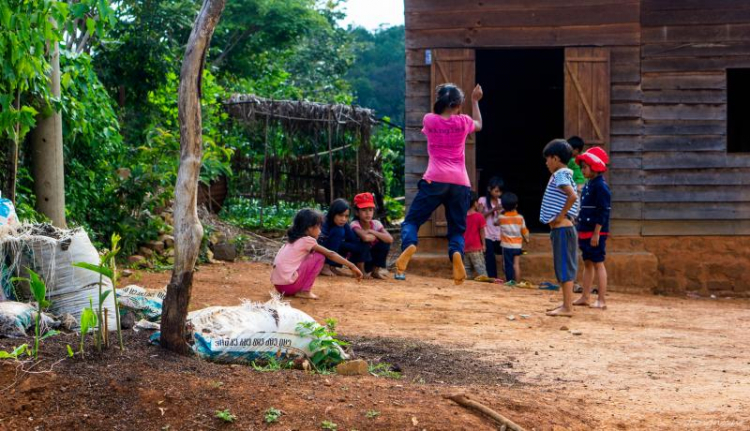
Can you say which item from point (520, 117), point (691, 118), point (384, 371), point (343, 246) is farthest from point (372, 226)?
point (520, 117)

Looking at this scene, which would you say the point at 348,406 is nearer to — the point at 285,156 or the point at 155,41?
the point at 285,156

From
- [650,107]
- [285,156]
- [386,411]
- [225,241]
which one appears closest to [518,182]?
[285,156]

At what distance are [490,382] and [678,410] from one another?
1035mm

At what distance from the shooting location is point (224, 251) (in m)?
11.3

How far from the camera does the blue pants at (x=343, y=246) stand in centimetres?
970

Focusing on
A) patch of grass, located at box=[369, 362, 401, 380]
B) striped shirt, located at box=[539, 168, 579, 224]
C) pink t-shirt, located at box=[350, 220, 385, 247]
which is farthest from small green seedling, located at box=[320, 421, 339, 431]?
pink t-shirt, located at box=[350, 220, 385, 247]

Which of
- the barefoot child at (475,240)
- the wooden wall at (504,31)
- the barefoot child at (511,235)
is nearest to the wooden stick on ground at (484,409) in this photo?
the barefoot child at (511,235)

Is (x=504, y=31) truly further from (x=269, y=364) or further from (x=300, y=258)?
(x=269, y=364)

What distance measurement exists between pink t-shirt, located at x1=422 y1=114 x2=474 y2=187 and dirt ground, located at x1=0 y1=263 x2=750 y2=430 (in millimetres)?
1163

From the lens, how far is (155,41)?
57.6 feet

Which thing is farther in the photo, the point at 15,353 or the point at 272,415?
the point at 15,353

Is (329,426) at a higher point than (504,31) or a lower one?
lower

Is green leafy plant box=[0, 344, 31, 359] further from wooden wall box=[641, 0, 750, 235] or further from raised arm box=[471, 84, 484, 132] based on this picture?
wooden wall box=[641, 0, 750, 235]

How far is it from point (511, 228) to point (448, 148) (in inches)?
147
